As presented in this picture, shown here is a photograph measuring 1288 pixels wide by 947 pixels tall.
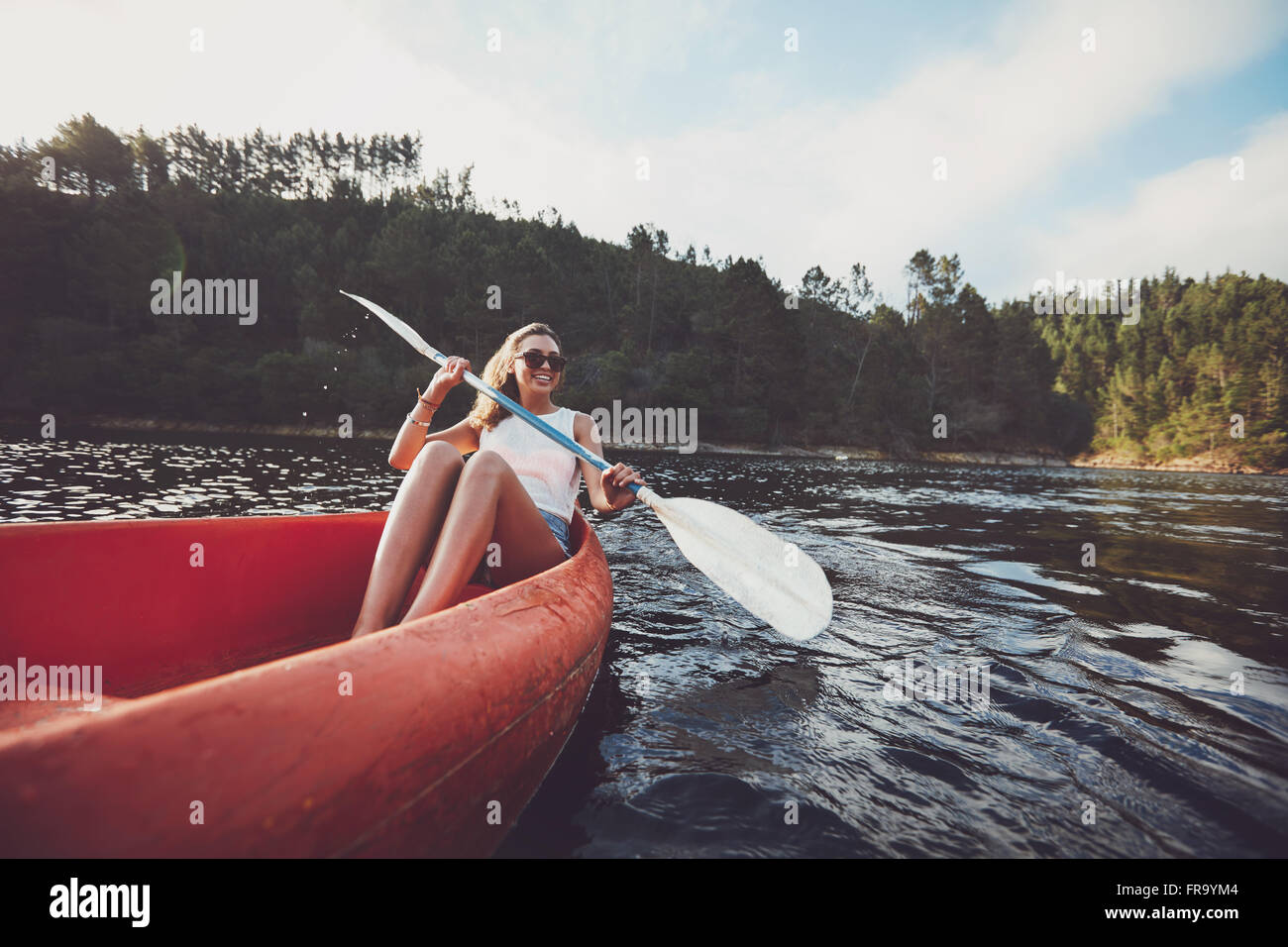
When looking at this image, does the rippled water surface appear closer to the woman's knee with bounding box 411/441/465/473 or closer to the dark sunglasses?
the woman's knee with bounding box 411/441/465/473

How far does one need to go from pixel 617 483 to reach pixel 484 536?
95 cm

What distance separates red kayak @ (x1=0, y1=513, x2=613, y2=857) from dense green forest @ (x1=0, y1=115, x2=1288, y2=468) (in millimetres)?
28814

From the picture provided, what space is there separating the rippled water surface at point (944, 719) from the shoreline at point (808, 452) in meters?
24.3

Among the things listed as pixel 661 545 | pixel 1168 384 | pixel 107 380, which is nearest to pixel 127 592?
pixel 661 545

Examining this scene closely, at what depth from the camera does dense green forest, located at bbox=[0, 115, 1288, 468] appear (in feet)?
99.8

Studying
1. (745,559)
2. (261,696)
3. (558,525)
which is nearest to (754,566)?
(745,559)

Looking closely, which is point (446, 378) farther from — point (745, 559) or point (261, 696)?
point (261, 696)

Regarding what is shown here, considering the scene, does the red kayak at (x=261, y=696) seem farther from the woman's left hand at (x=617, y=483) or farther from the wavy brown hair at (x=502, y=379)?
the wavy brown hair at (x=502, y=379)

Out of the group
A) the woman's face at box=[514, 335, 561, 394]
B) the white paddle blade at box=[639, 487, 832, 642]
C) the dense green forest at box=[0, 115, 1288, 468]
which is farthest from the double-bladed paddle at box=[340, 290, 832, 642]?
the dense green forest at box=[0, 115, 1288, 468]

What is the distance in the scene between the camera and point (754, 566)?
2.77 meters
